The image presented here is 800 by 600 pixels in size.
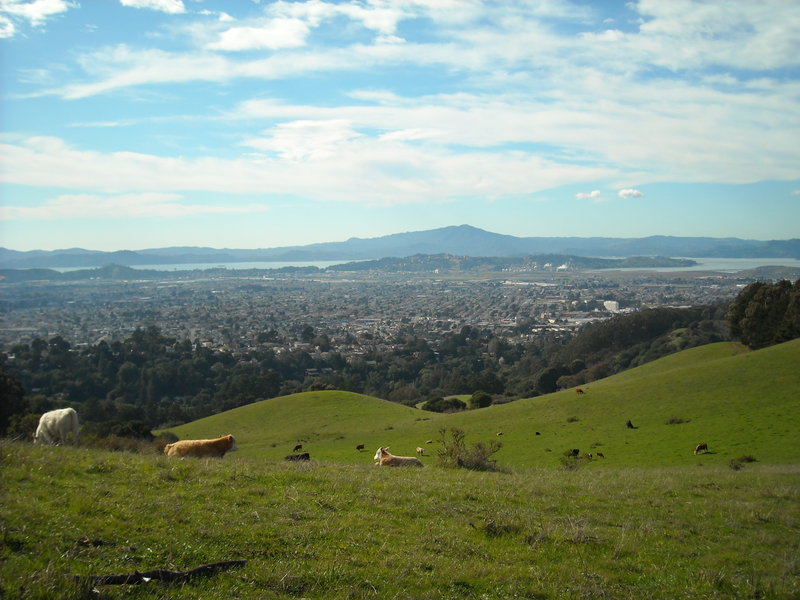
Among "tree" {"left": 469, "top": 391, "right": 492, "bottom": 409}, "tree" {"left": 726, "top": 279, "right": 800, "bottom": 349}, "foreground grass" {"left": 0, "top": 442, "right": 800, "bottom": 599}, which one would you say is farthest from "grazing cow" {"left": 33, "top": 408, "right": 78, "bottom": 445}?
"tree" {"left": 726, "top": 279, "right": 800, "bottom": 349}

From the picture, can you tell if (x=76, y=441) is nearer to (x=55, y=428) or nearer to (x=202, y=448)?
(x=55, y=428)

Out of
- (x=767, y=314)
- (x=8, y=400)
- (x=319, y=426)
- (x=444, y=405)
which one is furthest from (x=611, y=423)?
(x=8, y=400)

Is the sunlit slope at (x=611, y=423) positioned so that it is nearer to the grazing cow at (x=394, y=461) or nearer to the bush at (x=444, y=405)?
the bush at (x=444, y=405)

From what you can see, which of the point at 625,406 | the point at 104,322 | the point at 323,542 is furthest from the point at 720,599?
the point at 104,322

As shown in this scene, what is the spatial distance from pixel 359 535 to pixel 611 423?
82.3 ft

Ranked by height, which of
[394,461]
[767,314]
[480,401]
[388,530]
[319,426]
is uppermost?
[388,530]

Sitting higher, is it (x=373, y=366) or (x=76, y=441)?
(x=76, y=441)

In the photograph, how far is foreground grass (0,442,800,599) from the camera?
529 cm

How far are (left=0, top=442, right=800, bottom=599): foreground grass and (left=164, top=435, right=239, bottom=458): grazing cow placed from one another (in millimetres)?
3209

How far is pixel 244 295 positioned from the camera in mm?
163500

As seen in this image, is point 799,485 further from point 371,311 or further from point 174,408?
point 371,311

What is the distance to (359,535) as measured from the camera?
6844mm

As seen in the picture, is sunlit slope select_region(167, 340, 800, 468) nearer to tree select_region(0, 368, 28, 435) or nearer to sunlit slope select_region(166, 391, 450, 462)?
sunlit slope select_region(166, 391, 450, 462)

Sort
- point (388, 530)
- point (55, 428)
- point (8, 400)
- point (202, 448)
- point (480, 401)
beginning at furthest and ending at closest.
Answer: point (480, 401), point (8, 400), point (202, 448), point (55, 428), point (388, 530)
